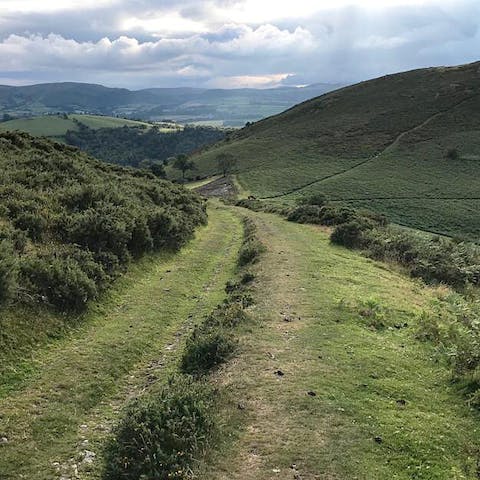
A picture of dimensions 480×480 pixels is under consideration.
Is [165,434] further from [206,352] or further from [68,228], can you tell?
[68,228]

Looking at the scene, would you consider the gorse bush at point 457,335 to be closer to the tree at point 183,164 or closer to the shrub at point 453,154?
the shrub at point 453,154

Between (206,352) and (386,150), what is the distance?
292 feet

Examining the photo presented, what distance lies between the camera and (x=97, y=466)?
28.7 ft

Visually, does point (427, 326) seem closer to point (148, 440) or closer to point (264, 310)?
point (264, 310)

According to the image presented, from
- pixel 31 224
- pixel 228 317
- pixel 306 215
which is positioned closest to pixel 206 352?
pixel 228 317

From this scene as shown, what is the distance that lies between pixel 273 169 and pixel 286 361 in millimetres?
80987

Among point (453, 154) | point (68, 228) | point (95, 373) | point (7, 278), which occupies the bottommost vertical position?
point (95, 373)

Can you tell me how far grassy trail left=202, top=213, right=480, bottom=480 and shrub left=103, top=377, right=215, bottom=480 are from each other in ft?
1.62

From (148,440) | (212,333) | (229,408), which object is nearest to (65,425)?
(148,440)

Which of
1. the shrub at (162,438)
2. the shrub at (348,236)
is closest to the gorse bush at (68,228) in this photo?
the shrub at (162,438)

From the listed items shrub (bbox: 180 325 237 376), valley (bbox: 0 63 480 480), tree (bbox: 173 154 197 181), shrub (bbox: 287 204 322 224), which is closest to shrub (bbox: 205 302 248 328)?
valley (bbox: 0 63 480 480)

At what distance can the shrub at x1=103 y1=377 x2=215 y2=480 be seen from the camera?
8.19 meters

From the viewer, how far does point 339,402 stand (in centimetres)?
1044

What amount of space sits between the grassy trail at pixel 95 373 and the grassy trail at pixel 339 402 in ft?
8.33
